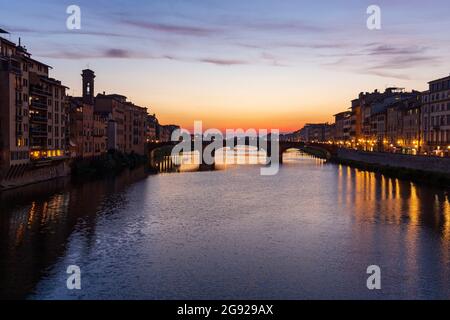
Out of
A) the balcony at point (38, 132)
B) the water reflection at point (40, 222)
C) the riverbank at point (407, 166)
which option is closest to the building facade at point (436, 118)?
the riverbank at point (407, 166)

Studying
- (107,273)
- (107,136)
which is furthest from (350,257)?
(107,136)

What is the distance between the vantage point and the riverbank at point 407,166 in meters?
61.5

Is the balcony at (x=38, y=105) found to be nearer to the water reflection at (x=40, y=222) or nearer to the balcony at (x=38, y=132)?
the balcony at (x=38, y=132)

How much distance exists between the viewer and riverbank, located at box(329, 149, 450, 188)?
6153 centimetres

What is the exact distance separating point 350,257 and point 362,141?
4631 inches

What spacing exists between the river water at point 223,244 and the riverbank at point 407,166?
19.8 feet

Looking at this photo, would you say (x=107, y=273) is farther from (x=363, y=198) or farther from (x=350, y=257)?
(x=363, y=198)

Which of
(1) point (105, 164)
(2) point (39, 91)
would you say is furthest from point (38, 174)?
(1) point (105, 164)

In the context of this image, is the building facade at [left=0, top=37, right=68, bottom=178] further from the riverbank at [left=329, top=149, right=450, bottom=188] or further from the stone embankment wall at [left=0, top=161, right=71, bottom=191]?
the riverbank at [left=329, top=149, right=450, bottom=188]

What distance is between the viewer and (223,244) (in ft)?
102

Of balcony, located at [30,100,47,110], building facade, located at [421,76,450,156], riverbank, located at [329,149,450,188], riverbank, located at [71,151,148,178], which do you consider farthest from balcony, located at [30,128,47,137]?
building facade, located at [421,76,450,156]

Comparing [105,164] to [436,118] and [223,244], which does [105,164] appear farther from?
[223,244]

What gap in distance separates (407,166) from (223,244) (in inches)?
2058

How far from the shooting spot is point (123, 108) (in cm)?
11975
